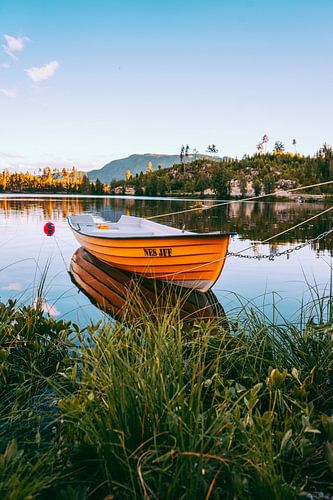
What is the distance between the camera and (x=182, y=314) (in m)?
8.19

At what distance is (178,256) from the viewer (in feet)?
31.0

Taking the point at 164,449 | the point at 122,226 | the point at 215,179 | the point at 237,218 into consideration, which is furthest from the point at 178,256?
the point at 215,179

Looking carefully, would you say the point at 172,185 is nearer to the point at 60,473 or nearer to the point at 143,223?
the point at 143,223

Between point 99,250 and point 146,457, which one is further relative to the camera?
point 99,250

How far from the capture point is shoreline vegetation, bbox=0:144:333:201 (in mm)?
121750

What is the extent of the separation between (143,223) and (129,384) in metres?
12.9

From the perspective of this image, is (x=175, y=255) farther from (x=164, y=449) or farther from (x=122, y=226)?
(x=164, y=449)

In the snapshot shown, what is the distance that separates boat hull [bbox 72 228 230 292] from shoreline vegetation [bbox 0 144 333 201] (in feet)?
320

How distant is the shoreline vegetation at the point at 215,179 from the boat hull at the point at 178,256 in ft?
320

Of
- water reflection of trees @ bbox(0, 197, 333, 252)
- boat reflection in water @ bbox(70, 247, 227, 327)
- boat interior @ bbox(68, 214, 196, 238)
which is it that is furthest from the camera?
water reflection of trees @ bbox(0, 197, 333, 252)

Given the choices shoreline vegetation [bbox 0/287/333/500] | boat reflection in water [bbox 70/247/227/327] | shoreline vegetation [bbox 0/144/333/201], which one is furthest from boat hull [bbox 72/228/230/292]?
shoreline vegetation [bbox 0/144/333/201]

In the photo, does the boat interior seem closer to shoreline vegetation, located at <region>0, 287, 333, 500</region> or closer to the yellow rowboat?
the yellow rowboat

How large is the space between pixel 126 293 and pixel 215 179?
12252 centimetres

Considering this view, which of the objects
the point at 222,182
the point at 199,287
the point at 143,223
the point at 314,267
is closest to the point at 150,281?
the point at 199,287
